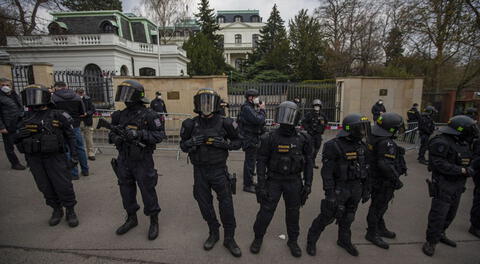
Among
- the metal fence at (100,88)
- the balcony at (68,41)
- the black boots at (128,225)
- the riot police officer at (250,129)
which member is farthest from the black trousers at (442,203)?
the balcony at (68,41)

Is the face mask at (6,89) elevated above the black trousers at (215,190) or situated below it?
above

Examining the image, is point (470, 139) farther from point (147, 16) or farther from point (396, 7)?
point (147, 16)

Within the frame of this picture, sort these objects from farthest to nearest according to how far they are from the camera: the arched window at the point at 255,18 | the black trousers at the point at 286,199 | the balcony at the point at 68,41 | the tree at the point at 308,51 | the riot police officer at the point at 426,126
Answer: the arched window at the point at 255,18 < the tree at the point at 308,51 < the balcony at the point at 68,41 < the riot police officer at the point at 426,126 < the black trousers at the point at 286,199

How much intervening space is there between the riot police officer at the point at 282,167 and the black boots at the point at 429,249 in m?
1.78

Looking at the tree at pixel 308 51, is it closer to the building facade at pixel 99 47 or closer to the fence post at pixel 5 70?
the building facade at pixel 99 47

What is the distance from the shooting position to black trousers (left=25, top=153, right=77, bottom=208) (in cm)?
361

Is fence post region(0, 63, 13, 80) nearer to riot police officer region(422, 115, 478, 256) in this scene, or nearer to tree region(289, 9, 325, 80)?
riot police officer region(422, 115, 478, 256)

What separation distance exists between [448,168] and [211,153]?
3.08 metres

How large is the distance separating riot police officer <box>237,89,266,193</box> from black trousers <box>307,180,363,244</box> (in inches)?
80.6

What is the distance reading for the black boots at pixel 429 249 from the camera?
3.23 metres

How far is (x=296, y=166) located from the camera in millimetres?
2939

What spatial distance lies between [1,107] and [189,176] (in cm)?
456

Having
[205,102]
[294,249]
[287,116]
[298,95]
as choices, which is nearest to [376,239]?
[294,249]

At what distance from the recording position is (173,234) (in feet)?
11.8
